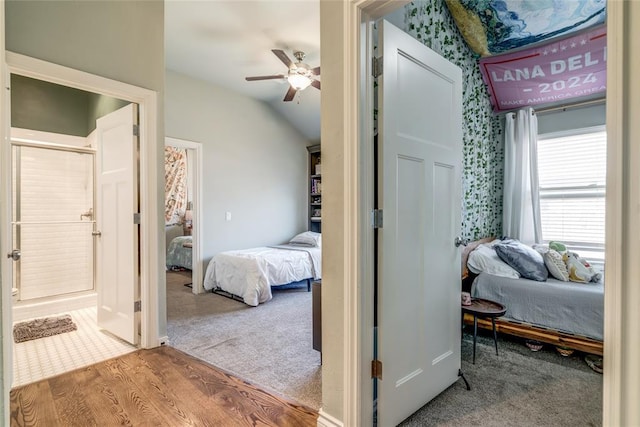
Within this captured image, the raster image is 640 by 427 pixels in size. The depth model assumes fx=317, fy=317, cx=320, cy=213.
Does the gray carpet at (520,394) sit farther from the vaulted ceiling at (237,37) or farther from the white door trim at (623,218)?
the vaulted ceiling at (237,37)

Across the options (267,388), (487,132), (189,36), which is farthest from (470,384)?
(189,36)

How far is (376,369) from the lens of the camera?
1509mm

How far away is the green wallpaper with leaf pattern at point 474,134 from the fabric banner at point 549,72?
170 mm

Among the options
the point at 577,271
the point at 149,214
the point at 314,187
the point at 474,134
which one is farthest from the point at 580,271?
the point at 314,187

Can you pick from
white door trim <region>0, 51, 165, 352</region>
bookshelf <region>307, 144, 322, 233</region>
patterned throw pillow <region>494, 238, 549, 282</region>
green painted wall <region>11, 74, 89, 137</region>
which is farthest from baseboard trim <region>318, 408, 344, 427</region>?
bookshelf <region>307, 144, 322, 233</region>

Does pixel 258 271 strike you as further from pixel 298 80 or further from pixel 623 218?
pixel 623 218

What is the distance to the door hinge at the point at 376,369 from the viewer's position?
1.50 m

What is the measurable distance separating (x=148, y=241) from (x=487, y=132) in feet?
12.4

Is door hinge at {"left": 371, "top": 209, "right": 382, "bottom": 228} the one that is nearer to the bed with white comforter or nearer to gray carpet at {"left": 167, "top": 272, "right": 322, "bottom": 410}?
gray carpet at {"left": 167, "top": 272, "right": 322, "bottom": 410}

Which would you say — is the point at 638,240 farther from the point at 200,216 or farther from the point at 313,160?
the point at 313,160

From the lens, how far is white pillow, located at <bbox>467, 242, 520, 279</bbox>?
9.16 feet

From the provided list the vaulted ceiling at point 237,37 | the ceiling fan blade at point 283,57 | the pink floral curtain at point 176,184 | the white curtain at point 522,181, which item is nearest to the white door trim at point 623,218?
the vaulted ceiling at point 237,37

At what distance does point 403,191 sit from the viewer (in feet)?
5.25

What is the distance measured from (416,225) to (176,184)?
6.43 metres
